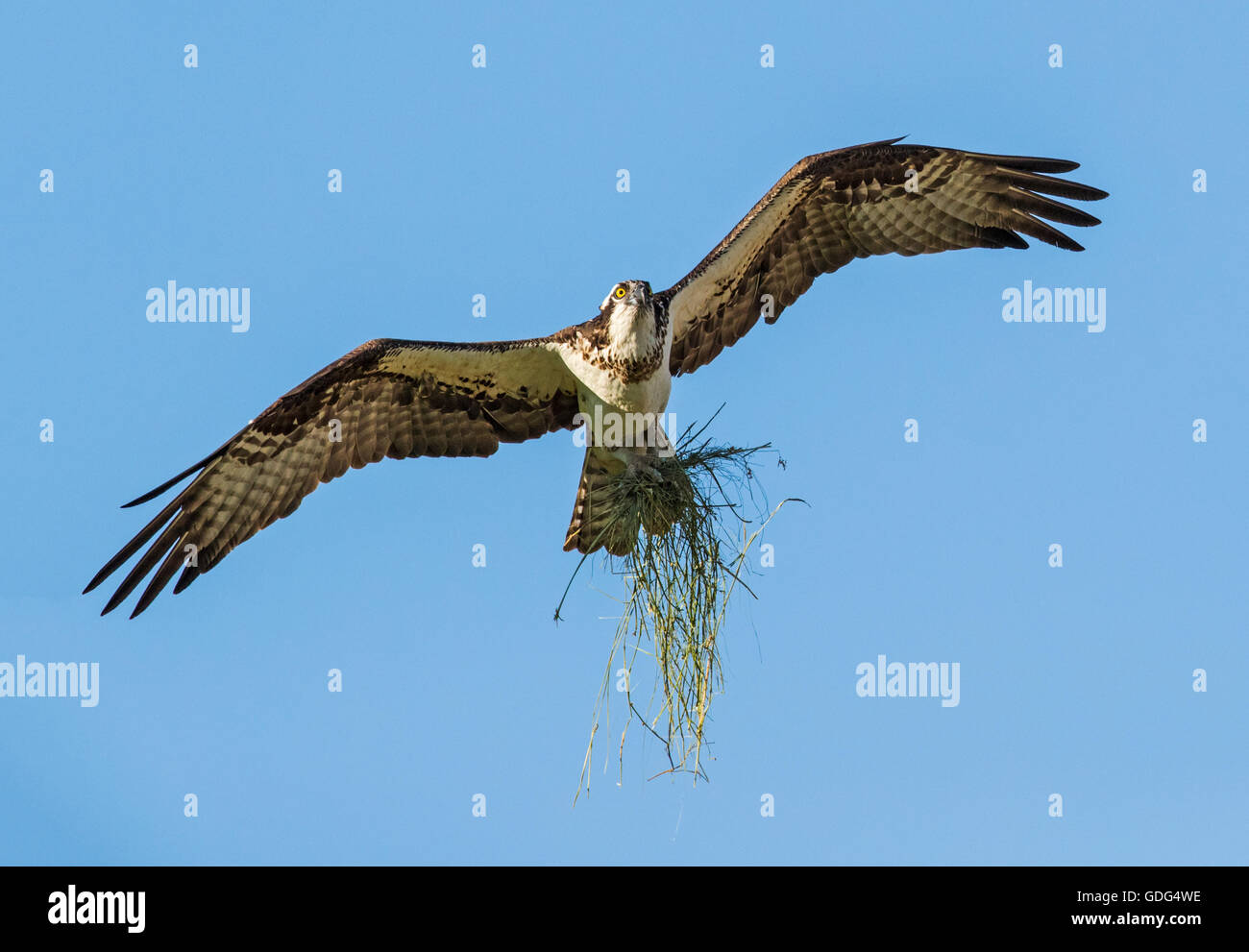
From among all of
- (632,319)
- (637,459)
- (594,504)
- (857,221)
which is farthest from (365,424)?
(857,221)

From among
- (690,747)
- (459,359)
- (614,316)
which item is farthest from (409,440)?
(690,747)

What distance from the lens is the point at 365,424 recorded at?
355 inches

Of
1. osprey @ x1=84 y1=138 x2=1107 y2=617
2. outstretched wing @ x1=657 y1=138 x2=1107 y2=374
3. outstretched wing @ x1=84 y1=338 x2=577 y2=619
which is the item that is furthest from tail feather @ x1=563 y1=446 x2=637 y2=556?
outstretched wing @ x1=657 y1=138 x2=1107 y2=374

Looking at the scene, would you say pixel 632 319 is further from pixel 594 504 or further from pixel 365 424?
pixel 365 424

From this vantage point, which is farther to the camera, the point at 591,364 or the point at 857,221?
the point at 857,221

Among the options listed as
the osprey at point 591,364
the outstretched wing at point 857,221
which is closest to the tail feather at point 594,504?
the osprey at point 591,364

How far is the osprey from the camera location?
853 centimetres

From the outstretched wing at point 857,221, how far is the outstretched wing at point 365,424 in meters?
1.00

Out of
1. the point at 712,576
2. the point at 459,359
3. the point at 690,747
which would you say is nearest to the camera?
the point at 690,747

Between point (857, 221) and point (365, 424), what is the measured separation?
351 cm

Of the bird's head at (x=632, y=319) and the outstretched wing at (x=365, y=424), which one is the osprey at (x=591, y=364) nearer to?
the outstretched wing at (x=365, y=424)

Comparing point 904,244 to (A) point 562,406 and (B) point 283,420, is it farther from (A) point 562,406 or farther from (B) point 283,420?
(B) point 283,420

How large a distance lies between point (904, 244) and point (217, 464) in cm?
470

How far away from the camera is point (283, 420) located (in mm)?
8852
